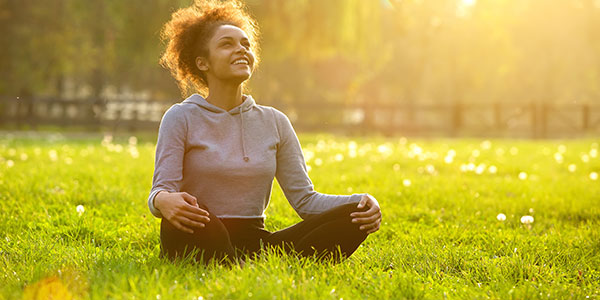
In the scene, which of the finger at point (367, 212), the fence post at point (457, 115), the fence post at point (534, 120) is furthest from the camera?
the fence post at point (457, 115)

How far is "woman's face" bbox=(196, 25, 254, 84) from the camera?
3221 mm

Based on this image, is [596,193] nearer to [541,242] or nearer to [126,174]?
[541,242]

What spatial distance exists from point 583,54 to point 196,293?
4963 centimetres

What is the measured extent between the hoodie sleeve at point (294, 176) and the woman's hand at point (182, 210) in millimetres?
675

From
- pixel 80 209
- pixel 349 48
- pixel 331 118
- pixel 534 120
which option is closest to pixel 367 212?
pixel 80 209

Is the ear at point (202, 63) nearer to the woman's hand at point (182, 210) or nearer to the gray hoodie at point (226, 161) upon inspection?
the gray hoodie at point (226, 161)

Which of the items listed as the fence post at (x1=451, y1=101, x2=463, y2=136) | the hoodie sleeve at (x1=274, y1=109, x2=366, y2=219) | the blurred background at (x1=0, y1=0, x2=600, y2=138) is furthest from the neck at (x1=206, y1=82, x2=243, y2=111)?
the fence post at (x1=451, y1=101, x2=463, y2=136)

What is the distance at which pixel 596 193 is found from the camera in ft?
21.3

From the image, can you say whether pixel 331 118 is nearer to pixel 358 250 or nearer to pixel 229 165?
pixel 358 250

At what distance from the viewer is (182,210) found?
2.82 m

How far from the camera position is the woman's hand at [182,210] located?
282cm

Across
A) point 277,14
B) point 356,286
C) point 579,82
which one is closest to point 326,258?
point 356,286

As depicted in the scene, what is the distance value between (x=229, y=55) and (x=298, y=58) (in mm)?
23146

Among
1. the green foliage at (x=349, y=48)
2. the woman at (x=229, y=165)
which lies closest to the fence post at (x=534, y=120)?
the green foliage at (x=349, y=48)
